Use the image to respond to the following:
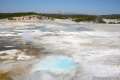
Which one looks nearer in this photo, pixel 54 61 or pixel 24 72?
pixel 24 72

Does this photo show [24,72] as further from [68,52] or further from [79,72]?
[68,52]

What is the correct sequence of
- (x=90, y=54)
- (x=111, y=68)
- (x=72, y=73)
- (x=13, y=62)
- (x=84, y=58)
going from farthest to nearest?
(x=90, y=54)
(x=84, y=58)
(x=13, y=62)
(x=111, y=68)
(x=72, y=73)

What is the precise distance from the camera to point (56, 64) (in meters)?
8.19

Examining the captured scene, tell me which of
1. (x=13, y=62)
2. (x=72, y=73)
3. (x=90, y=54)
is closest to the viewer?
(x=72, y=73)

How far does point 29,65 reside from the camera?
7887mm

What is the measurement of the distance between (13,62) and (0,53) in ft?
6.82

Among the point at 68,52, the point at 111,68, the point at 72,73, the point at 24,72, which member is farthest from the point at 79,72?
the point at 68,52

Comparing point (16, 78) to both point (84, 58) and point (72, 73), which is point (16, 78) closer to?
point (72, 73)

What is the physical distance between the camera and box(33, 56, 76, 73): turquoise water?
7.45m

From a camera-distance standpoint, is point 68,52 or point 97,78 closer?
point 97,78

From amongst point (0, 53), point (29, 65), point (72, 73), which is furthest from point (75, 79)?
point (0, 53)

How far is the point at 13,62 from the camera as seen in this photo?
8.33m

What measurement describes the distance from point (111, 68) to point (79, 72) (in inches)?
50.4

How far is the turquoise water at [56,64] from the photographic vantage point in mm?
7455
